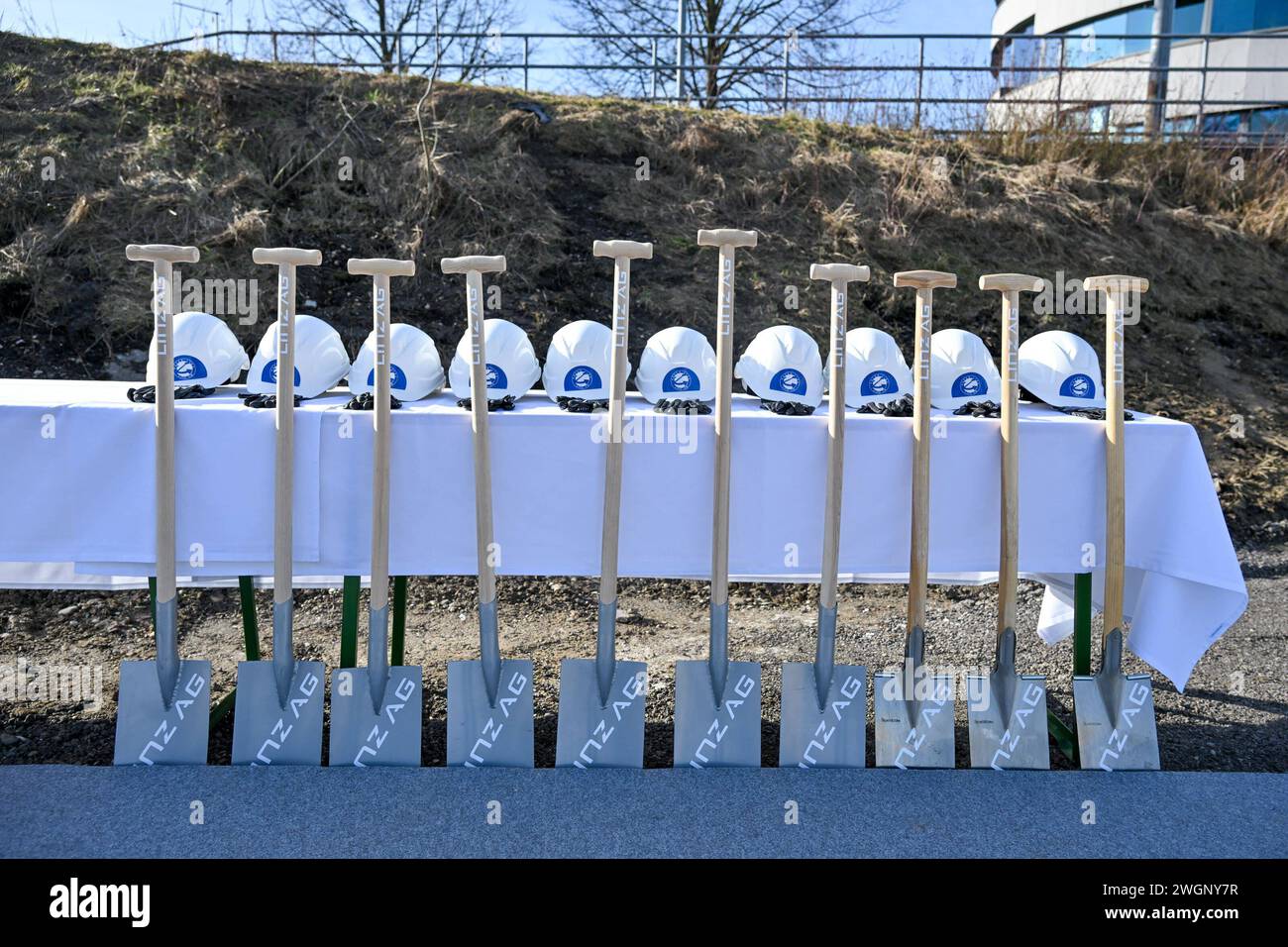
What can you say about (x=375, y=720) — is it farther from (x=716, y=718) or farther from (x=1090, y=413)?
(x=1090, y=413)

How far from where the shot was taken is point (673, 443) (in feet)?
10.2

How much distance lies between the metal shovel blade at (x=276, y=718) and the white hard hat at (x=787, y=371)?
1.68 metres

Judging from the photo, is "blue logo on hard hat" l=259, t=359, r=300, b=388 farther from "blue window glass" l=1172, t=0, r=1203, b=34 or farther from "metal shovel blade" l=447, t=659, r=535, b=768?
"blue window glass" l=1172, t=0, r=1203, b=34

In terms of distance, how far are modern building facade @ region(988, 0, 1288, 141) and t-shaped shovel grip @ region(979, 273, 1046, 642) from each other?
8197 mm

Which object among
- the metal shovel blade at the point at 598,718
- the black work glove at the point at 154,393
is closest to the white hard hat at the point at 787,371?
the metal shovel blade at the point at 598,718

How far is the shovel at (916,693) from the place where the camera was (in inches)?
122

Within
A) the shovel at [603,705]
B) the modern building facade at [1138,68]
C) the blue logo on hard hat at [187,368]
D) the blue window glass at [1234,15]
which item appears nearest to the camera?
the shovel at [603,705]

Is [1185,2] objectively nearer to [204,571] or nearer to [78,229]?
[78,229]

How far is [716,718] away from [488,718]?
715 millimetres

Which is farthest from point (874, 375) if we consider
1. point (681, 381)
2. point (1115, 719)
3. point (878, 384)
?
point (1115, 719)

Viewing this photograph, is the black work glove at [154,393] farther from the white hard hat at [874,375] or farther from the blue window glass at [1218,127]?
the blue window glass at [1218,127]

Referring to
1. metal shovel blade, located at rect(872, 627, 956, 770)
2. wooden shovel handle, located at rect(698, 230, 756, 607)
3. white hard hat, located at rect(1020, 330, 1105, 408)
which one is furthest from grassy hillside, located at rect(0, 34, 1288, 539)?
wooden shovel handle, located at rect(698, 230, 756, 607)

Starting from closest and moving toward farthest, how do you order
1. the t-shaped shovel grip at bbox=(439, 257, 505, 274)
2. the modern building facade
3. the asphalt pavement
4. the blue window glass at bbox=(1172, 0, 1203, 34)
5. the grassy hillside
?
the asphalt pavement
the t-shaped shovel grip at bbox=(439, 257, 505, 274)
the grassy hillside
the modern building facade
the blue window glass at bbox=(1172, 0, 1203, 34)

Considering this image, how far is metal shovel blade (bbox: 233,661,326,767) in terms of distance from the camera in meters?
3.13
